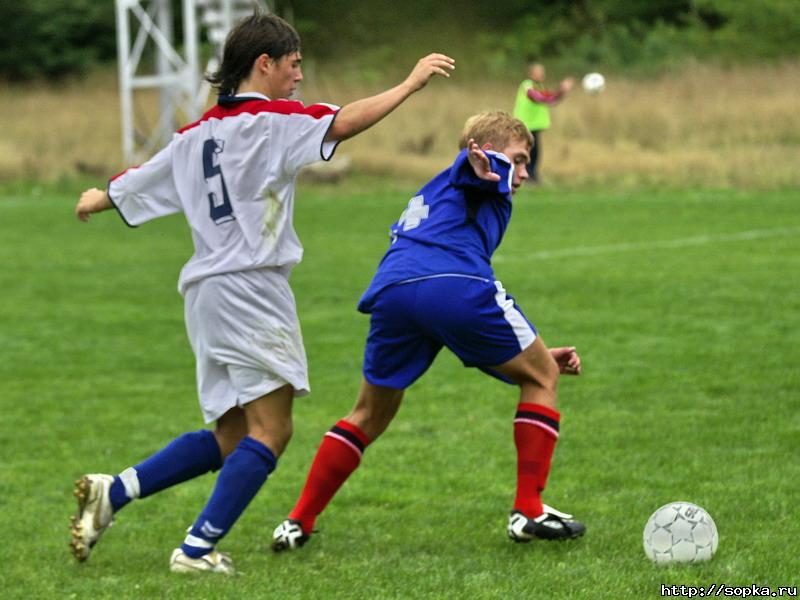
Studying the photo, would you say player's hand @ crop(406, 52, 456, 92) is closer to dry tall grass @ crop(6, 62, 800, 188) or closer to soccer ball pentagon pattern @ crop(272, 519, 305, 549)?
soccer ball pentagon pattern @ crop(272, 519, 305, 549)

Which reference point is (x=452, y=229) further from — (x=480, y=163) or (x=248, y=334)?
(x=248, y=334)

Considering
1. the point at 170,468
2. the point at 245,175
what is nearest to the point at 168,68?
the point at 170,468

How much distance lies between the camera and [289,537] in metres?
4.95

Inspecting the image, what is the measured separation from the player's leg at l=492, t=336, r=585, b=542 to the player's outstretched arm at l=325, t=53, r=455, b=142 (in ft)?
3.12

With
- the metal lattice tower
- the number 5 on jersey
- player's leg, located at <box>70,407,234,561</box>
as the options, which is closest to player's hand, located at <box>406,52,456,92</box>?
the number 5 on jersey

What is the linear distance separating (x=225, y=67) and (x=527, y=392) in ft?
4.80

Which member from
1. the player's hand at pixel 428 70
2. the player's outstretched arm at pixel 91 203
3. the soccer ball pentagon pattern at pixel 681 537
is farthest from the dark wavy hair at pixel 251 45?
the soccer ball pentagon pattern at pixel 681 537

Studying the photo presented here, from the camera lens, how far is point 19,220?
63.2 feet

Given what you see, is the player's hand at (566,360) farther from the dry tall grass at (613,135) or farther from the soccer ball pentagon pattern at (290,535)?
the dry tall grass at (613,135)

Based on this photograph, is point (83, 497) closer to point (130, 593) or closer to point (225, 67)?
point (130, 593)

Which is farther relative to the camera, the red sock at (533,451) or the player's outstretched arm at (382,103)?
the red sock at (533,451)

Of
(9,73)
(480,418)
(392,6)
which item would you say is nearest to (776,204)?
(480,418)

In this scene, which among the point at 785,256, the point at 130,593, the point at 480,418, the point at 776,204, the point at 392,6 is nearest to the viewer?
the point at 130,593

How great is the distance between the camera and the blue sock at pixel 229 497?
455cm
